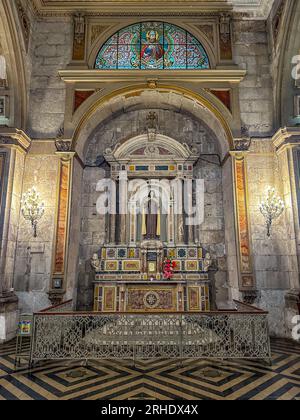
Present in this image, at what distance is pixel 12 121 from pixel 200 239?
657 centimetres

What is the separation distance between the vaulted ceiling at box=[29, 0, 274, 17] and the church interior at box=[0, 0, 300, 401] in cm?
4

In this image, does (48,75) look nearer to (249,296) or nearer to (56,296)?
(56,296)

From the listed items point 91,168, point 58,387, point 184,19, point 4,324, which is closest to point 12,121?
point 91,168

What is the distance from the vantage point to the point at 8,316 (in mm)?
7266

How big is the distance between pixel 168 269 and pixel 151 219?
5.81 ft

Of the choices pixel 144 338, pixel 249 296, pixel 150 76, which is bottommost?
pixel 144 338

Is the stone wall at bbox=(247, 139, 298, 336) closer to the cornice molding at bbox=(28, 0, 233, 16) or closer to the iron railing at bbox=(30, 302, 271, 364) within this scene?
the iron railing at bbox=(30, 302, 271, 364)

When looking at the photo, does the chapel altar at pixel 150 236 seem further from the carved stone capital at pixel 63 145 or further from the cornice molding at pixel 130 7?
the cornice molding at pixel 130 7

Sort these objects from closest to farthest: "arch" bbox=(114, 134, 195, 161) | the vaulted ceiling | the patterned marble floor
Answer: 1. the patterned marble floor
2. the vaulted ceiling
3. "arch" bbox=(114, 134, 195, 161)

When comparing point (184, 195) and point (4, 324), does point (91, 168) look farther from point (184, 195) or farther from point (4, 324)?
point (4, 324)

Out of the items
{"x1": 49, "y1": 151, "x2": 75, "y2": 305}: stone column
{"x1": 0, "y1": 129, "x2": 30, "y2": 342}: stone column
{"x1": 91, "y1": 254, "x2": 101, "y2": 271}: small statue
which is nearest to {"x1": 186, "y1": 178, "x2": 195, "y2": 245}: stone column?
{"x1": 91, "y1": 254, "x2": 101, "y2": 271}: small statue

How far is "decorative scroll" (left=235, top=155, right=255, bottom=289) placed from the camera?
7.83 metres

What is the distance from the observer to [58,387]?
172 inches

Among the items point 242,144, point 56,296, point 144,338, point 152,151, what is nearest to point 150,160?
point 152,151
